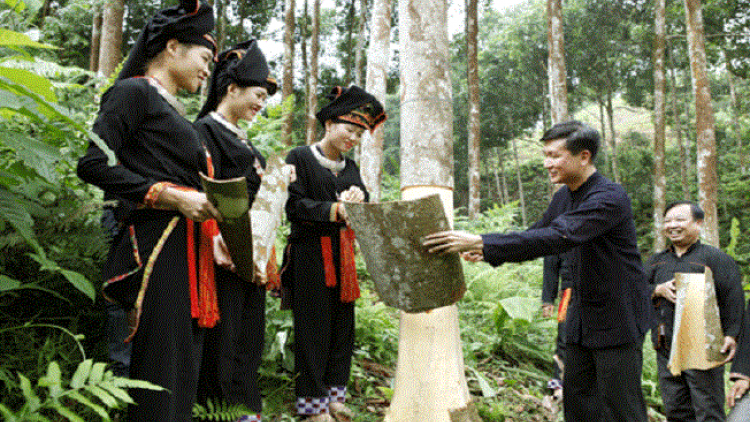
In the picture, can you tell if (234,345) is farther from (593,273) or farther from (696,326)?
(696,326)

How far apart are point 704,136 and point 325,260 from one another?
951 cm

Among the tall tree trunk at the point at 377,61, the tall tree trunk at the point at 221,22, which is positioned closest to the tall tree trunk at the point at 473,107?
the tall tree trunk at the point at 377,61

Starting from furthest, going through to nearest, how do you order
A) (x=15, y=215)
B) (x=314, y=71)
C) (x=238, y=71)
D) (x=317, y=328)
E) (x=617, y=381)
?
(x=314, y=71) → (x=317, y=328) → (x=617, y=381) → (x=238, y=71) → (x=15, y=215)

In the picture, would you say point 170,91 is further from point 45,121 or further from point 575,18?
point 575,18


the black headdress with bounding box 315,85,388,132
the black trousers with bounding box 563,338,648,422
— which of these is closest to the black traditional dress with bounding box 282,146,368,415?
the black headdress with bounding box 315,85,388,132

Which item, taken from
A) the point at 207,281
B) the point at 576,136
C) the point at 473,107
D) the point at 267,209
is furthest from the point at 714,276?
the point at 473,107

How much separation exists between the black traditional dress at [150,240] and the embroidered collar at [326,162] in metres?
1.50

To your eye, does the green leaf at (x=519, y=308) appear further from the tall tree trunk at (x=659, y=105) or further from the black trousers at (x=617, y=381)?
the tall tree trunk at (x=659, y=105)

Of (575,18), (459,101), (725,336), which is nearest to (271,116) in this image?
(725,336)

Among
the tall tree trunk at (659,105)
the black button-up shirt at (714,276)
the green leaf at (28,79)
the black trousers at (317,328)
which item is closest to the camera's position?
the green leaf at (28,79)

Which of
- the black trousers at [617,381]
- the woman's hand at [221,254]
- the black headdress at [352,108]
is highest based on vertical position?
the black headdress at [352,108]

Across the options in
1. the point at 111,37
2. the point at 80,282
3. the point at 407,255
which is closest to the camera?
the point at 80,282

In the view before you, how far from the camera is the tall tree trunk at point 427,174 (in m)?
3.14

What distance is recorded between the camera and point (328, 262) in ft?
11.6
